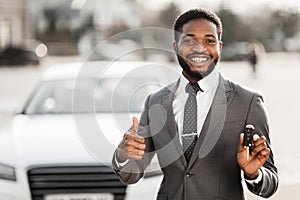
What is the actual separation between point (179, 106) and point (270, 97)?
17866 millimetres

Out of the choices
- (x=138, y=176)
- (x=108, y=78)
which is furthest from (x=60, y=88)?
(x=138, y=176)

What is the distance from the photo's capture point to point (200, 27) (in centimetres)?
255

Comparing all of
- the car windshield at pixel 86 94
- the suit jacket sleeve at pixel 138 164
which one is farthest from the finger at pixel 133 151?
the car windshield at pixel 86 94

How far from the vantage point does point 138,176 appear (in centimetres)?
269

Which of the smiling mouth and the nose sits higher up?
the nose

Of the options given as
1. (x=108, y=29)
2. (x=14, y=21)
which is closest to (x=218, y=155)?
(x=14, y=21)

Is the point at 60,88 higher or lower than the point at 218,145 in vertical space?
higher

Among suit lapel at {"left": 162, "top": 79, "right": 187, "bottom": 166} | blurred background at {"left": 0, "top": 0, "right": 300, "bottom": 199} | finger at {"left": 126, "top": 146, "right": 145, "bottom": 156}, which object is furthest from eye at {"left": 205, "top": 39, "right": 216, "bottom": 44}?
blurred background at {"left": 0, "top": 0, "right": 300, "bottom": 199}

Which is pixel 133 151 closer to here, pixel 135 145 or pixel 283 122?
pixel 135 145

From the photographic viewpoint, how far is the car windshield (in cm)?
654

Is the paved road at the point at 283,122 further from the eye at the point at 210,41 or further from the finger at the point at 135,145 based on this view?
the finger at the point at 135,145

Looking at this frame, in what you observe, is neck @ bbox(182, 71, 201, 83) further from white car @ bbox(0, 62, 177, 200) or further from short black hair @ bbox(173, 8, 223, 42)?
white car @ bbox(0, 62, 177, 200)

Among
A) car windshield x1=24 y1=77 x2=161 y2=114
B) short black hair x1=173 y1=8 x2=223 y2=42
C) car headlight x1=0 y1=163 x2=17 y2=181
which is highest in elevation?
car windshield x1=24 y1=77 x2=161 y2=114

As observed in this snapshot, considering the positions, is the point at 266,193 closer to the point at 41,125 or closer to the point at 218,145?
the point at 218,145
